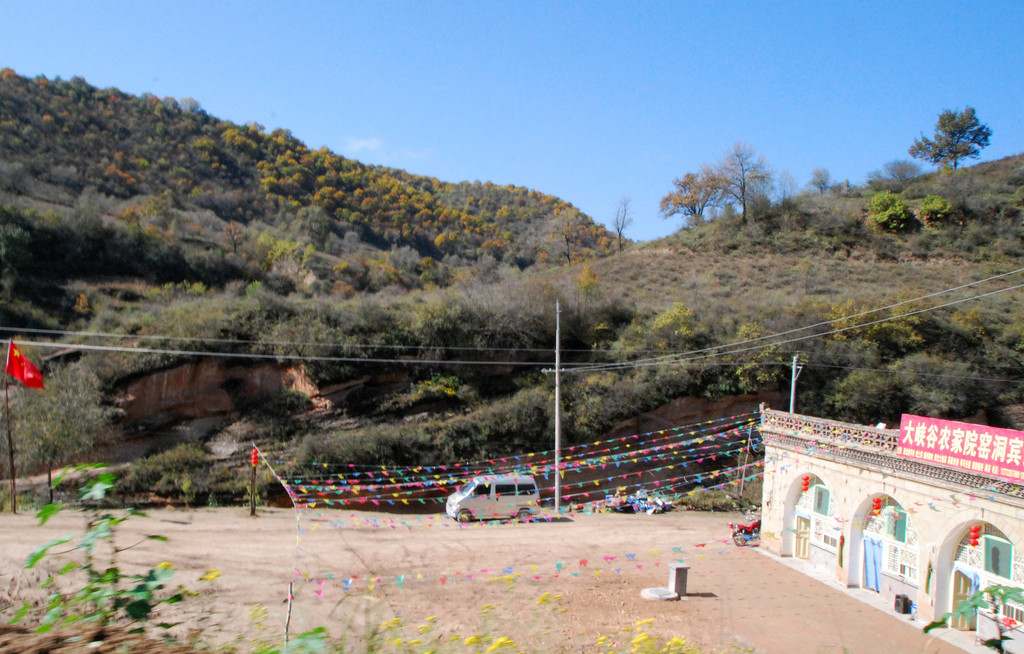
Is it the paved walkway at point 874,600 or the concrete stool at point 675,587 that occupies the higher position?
the concrete stool at point 675,587

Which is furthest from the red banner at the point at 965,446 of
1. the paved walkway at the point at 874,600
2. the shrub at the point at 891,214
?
the shrub at the point at 891,214

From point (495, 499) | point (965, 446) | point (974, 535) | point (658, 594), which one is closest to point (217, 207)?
point (495, 499)

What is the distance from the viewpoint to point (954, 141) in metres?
65.0

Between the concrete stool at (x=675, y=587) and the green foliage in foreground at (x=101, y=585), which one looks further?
the concrete stool at (x=675, y=587)

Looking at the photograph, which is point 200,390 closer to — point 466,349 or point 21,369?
point 21,369

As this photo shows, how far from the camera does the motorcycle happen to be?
1867 centimetres

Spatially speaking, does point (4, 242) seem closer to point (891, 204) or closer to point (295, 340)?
point (295, 340)

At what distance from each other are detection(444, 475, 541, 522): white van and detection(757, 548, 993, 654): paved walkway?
23.0 feet

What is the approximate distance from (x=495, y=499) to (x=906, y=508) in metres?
11.0

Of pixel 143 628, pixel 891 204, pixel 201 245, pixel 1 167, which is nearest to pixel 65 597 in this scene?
pixel 143 628

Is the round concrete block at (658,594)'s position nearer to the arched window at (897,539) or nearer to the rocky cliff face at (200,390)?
the arched window at (897,539)

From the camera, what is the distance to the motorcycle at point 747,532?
1867 cm

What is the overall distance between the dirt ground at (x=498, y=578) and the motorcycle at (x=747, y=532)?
0.61 metres

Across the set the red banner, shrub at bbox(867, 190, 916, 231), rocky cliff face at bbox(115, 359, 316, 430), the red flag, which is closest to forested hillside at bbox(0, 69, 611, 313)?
rocky cliff face at bbox(115, 359, 316, 430)
